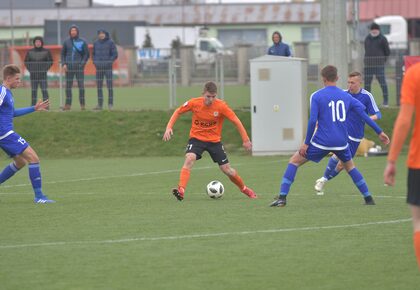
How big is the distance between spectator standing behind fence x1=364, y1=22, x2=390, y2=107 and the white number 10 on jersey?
43.2ft

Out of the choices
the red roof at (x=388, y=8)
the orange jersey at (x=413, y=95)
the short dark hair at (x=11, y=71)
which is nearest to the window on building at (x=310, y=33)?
the red roof at (x=388, y=8)

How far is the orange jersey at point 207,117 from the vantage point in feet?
49.9

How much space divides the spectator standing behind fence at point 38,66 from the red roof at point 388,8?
4454 cm

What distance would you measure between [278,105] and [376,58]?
161 inches

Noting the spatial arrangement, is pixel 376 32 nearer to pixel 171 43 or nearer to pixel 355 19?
pixel 355 19

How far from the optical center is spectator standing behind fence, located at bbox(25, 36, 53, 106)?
27031mm

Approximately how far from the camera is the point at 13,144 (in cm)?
1489

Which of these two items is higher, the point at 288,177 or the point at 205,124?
the point at 205,124

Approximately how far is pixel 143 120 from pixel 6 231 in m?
15.0

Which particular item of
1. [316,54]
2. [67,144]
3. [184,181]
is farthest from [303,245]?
[316,54]

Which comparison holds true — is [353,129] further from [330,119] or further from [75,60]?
[75,60]

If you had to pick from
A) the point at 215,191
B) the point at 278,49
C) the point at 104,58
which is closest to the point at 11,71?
the point at 215,191

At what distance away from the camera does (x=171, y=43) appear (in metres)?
65.1

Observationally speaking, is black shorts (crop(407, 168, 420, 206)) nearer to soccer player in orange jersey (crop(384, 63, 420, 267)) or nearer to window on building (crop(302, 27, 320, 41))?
soccer player in orange jersey (crop(384, 63, 420, 267))
